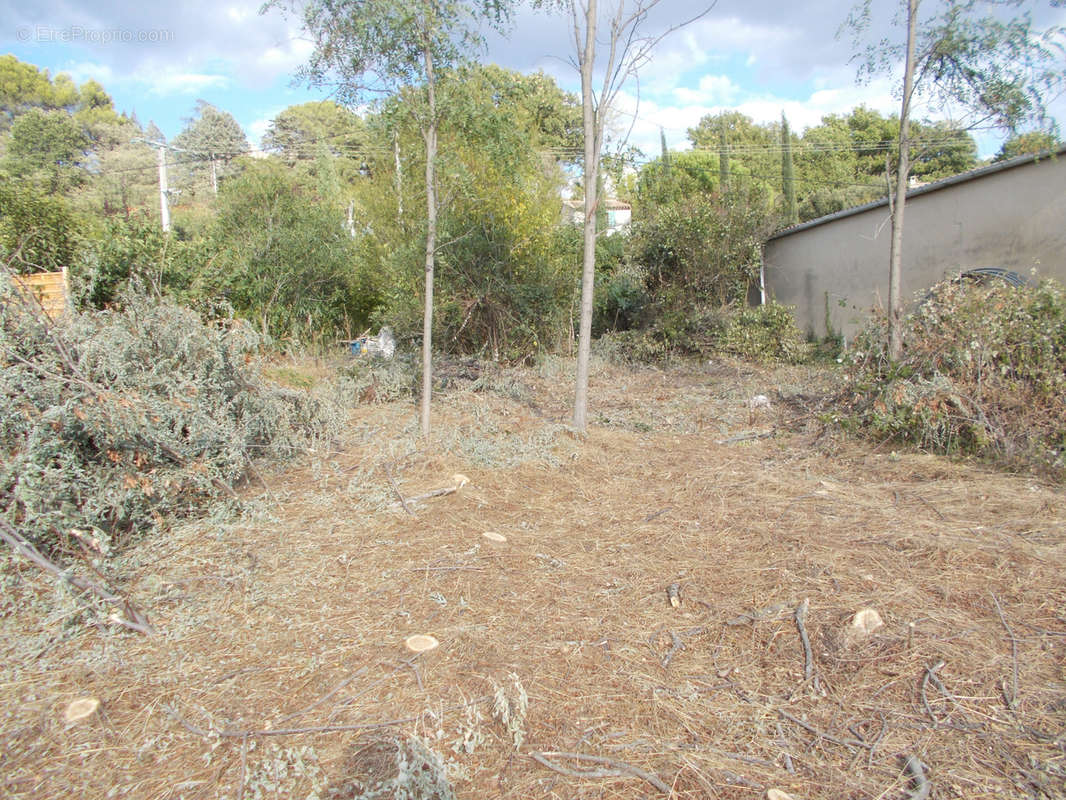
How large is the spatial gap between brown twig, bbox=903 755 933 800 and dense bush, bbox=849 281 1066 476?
3481mm

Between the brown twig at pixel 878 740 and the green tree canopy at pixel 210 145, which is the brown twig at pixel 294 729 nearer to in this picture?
the brown twig at pixel 878 740

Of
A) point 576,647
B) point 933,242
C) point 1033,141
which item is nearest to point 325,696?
point 576,647

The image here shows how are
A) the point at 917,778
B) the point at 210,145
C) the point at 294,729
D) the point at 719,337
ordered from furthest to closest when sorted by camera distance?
the point at 210,145
the point at 719,337
the point at 294,729
the point at 917,778

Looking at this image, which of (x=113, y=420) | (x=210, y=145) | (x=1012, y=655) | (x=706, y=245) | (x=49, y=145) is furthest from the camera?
(x=210, y=145)

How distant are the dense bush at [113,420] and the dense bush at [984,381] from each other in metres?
5.20

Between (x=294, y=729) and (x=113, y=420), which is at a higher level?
(x=113, y=420)

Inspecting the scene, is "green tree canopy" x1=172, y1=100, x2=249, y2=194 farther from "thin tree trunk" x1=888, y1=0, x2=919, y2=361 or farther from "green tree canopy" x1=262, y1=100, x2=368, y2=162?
"thin tree trunk" x1=888, y1=0, x2=919, y2=361

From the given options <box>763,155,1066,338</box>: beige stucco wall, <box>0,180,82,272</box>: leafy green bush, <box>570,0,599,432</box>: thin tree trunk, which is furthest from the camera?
<box>0,180,82,272</box>: leafy green bush

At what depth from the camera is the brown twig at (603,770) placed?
190 cm

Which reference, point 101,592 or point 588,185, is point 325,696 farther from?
point 588,185

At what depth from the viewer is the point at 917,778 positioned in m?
1.86

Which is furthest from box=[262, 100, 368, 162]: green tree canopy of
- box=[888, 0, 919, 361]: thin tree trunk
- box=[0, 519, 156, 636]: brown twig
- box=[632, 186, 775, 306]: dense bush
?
box=[0, 519, 156, 636]: brown twig

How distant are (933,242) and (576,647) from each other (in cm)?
901

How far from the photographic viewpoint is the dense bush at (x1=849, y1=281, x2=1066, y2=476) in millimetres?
4590
